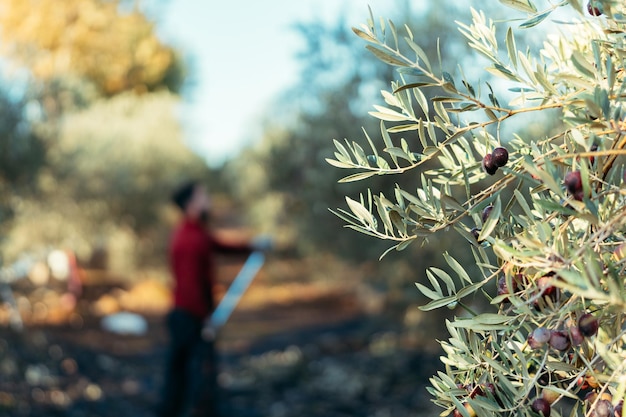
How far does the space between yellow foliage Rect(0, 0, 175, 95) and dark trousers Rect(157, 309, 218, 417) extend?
1462 centimetres

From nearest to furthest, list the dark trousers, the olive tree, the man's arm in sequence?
1. the olive tree
2. the dark trousers
3. the man's arm

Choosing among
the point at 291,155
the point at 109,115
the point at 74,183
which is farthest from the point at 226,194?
the point at 291,155

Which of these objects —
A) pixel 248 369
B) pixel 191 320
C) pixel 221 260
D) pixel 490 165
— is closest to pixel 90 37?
pixel 221 260

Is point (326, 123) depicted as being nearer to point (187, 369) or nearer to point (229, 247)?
point (229, 247)

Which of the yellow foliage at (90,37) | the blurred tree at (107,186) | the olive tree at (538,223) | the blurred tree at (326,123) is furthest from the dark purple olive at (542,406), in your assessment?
the yellow foliage at (90,37)

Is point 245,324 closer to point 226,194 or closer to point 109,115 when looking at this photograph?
point 109,115

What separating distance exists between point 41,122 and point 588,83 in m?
10.4

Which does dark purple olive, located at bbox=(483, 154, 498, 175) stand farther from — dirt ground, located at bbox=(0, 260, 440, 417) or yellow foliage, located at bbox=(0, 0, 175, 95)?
yellow foliage, located at bbox=(0, 0, 175, 95)

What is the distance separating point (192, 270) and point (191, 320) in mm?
454

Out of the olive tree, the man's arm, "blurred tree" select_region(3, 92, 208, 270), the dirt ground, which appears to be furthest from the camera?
"blurred tree" select_region(3, 92, 208, 270)

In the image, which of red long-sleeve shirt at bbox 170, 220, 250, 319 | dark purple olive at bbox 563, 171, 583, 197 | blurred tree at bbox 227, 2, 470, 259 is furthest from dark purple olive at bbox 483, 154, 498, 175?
red long-sleeve shirt at bbox 170, 220, 250, 319

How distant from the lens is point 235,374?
991cm

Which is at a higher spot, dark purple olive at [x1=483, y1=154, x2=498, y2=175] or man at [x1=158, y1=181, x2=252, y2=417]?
dark purple olive at [x1=483, y1=154, x2=498, y2=175]

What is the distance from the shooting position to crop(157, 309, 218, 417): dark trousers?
676 centimetres
